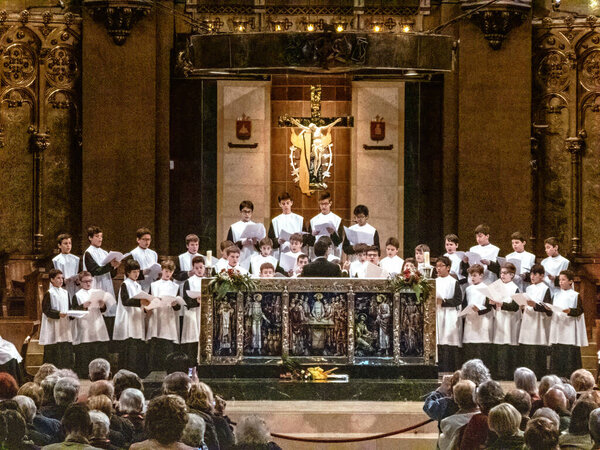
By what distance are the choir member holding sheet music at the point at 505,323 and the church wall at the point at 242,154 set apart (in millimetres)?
4511

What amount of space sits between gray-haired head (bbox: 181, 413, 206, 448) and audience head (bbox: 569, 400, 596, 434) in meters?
2.55

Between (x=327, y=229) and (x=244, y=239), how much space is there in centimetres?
111

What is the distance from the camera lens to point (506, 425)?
8.97 m

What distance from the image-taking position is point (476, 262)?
16719 millimetres

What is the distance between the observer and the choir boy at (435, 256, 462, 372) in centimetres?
1600

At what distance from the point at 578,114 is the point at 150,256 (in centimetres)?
658

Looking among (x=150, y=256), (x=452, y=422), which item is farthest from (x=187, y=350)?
(x=452, y=422)

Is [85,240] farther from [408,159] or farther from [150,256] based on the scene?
[408,159]

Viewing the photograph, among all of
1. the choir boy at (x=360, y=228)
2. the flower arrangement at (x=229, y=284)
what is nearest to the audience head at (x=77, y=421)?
the flower arrangement at (x=229, y=284)

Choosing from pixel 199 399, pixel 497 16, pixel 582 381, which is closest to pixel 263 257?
pixel 497 16

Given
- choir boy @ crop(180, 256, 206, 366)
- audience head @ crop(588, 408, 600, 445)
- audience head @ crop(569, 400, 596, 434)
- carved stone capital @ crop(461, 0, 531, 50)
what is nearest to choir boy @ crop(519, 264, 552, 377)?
choir boy @ crop(180, 256, 206, 366)

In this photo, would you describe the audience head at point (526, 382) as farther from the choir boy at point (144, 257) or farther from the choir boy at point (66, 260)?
the choir boy at point (66, 260)

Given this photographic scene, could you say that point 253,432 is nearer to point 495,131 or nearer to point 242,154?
point 495,131

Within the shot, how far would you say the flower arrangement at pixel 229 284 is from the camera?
1483cm
